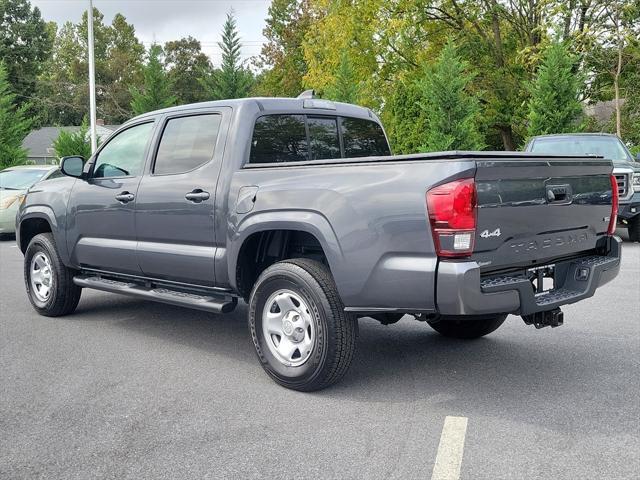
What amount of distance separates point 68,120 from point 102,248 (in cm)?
7252

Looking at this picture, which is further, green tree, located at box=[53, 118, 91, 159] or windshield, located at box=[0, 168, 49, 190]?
green tree, located at box=[53, 118, 91, 159]

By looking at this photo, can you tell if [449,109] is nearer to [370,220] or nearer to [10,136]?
[370,220]

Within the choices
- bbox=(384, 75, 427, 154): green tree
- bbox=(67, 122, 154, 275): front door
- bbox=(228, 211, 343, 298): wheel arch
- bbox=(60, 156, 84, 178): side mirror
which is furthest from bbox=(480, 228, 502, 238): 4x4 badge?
bbox=(384, 75, 427, 154): green tree

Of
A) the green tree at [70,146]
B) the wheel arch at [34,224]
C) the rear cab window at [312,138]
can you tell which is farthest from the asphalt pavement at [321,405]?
A: the green tree at [70,146]

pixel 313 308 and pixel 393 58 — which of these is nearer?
pixel 313 308

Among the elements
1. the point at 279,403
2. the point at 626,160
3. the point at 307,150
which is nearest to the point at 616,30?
the point at 626,160

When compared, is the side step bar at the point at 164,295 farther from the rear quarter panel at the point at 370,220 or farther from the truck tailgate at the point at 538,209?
the truck tailgate at the point at 538,209

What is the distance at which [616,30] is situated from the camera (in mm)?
22031

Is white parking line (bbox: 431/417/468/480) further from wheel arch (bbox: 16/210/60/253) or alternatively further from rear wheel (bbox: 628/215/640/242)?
rear wheel (bbox: 628/215/640/242)

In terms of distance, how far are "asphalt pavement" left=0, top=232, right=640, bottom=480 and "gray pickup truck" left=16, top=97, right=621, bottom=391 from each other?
1.36 ft

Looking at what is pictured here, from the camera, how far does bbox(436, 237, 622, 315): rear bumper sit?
377 centimetres

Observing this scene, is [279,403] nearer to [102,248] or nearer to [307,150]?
[307,150]

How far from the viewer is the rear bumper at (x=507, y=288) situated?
377 centimetres

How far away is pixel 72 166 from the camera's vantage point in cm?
618
